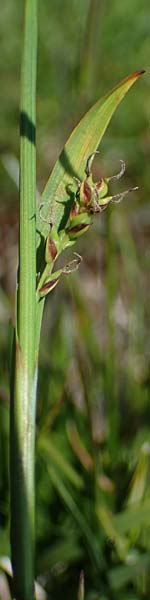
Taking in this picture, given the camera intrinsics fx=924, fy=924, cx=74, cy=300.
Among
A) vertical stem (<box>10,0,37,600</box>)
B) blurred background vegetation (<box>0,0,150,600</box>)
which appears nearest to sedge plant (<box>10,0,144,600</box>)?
vertical stem (<box>10,0,37,600</box>)

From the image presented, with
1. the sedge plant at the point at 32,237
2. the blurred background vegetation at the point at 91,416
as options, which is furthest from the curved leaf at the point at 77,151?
the blurred background vegetation at the point at 91,416

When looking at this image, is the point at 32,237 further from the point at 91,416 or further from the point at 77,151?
the point at 91,416

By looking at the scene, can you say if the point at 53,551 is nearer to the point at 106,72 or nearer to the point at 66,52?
the point at 66,52

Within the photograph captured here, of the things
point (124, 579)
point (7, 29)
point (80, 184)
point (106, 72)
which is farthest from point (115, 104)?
point (7, 29)

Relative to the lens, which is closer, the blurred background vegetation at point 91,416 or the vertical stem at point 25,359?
the vertical stem at point 25,359

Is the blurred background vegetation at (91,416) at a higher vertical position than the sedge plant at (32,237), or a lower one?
lower

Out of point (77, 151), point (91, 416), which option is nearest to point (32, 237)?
point (77, 151)

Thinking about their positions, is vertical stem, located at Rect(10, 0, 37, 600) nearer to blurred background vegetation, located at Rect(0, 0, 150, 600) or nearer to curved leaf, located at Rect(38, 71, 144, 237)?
curved leaf, located at Rect(38, 71, 144, 237)

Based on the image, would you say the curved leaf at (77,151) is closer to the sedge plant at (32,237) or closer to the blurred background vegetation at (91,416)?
the sedge plant at (32,237)
